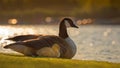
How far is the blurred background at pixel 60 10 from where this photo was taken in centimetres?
6456

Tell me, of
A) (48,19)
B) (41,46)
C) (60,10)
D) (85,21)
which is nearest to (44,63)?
(41,46)

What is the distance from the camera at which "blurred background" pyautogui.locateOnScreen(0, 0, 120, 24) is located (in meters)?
64.6

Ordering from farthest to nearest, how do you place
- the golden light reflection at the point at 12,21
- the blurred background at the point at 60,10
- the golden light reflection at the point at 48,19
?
1. the golden light reflection at the point at 12,21
2. the golden light reflection at the point at 48,19
3. the blurred background at the point at 60,10

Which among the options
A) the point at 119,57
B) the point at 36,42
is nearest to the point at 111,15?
the point at 119,57

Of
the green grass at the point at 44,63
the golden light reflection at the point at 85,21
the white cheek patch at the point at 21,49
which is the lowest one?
the golden light reflection at the point at 85,21

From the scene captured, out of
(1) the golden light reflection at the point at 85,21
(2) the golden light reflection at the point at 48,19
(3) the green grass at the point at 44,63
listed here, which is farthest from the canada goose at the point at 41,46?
(2) the golden light reflection at the point at 48,19

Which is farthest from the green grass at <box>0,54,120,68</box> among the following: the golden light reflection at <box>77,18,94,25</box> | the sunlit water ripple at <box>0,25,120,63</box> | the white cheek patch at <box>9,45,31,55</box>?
the golden light reflection at <box>77,18,94,25</box>

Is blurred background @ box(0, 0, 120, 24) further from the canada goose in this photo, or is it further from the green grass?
the green grass

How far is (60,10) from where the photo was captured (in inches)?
2574

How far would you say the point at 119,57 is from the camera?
18.9 m

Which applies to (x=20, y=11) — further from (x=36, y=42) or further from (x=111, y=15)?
(x=36, y=42)

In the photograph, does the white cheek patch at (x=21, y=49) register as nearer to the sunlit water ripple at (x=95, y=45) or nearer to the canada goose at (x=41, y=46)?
the canada goose at (x=41, y=46)

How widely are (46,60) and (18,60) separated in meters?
0.55

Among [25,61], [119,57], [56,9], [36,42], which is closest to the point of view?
[25,61]
